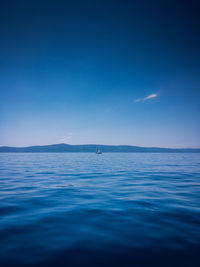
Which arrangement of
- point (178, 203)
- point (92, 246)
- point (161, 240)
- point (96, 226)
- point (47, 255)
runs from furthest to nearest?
→ point (178, 203)
point (96, 226)
point (161, 240)
point (92, 246)
point (47, 255)

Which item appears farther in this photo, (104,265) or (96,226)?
(96,226)

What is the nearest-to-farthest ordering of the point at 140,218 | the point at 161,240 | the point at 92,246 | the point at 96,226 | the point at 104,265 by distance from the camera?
1. the point at 104,265
2. the point at 92,246
3. the point at 161,240
4. the point at 96,226
5. the point at 140,218

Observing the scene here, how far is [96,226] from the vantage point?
4.16m

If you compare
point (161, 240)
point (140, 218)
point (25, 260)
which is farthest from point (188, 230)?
point (25, 260)

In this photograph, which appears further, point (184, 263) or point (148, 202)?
point (148, 202)

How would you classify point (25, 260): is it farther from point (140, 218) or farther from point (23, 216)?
point (140, 218)

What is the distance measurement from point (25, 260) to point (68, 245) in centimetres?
90

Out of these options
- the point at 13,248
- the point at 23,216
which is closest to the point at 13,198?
the point at 23,216

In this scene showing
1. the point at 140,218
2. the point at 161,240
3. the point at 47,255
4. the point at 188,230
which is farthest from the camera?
the point at 140,218

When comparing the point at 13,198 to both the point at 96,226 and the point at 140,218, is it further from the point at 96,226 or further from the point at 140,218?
the point at 140,218

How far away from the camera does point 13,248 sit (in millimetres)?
3109

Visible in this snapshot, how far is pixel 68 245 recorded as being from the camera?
3275 millimetres

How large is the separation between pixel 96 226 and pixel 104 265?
1.49 m

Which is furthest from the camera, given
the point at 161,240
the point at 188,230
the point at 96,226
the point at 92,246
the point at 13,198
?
the point at 13,198
